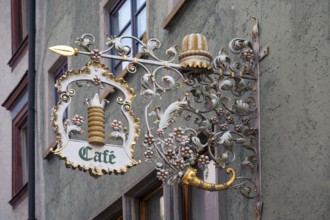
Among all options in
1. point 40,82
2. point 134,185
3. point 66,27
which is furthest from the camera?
point 40,82

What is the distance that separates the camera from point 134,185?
15.7 metres

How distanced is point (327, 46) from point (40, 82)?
10412 millimetres

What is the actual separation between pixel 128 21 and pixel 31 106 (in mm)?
4392

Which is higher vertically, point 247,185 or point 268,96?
point 268,96

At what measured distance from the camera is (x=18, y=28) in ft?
77.2

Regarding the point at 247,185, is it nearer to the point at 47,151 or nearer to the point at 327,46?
the point at 327,46

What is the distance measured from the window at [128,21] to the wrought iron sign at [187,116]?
12.8 ft

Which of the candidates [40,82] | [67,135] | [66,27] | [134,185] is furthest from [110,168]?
[40,82]

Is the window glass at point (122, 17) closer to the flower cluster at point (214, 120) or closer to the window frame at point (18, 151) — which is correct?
the window frame at point (18, 151)

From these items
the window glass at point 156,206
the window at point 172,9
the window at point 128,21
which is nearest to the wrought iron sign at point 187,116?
the window at point 172,9

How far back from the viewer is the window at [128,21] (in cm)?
1647

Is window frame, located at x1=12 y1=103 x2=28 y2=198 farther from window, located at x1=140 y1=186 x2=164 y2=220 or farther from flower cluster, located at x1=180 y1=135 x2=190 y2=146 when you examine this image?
flower cluster, located at x1=180 y1=135 x2=190 y2=146

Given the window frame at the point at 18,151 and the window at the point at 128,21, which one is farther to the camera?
the window frame at the point at 18,151

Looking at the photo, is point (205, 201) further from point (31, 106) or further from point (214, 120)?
point (31, 106)
